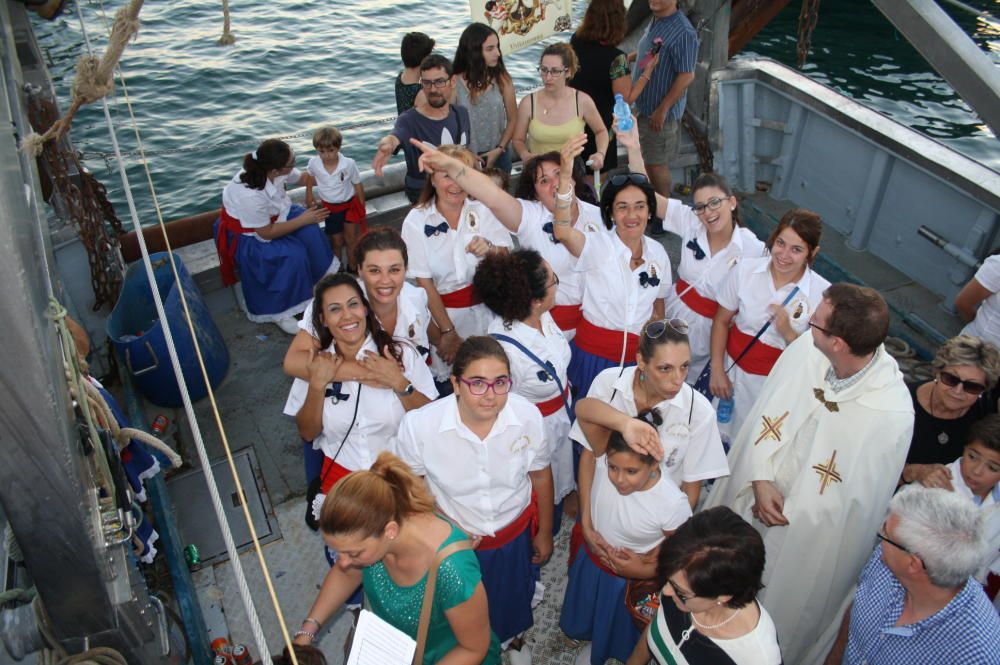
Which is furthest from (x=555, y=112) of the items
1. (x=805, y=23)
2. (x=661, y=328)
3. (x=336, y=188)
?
(x=661, y=328)

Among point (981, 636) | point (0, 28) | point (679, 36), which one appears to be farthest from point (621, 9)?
point (981, 636)

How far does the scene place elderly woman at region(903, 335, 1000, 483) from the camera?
300 centimetres

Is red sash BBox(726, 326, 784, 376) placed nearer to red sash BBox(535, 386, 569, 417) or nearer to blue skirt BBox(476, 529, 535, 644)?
red sash BBox(535, 386, 569, 417)

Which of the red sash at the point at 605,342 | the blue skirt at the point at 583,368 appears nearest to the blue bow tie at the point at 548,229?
the red sash at the point at 605,342

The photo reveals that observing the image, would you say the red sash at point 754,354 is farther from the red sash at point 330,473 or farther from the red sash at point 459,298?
the red sash at point 330,473

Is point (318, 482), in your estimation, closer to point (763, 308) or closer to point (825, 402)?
point (825, 402)

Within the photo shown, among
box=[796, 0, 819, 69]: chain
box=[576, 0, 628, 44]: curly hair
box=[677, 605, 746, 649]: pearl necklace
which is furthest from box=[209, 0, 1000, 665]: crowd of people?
box=[796, 0, 819, 69]: chain

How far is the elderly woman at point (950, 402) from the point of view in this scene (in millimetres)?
3002

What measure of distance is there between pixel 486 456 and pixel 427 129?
275cm

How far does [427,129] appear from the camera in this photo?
494 centimetres

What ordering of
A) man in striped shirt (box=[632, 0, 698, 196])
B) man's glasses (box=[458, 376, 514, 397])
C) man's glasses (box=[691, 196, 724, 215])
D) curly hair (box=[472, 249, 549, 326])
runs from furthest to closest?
man in striped shirt (box=[632, 0, 698, 196]), man's glasses (box=[691, 196, 724, 215]), curly hair (box=[472, 249, 549, 326]), man's glasses (box=[458, 376, 514, 397])

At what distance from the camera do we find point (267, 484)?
4410 millimetres

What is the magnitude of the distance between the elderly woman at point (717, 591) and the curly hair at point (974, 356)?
1.37 m

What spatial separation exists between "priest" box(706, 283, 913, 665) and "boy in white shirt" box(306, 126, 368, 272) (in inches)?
128
